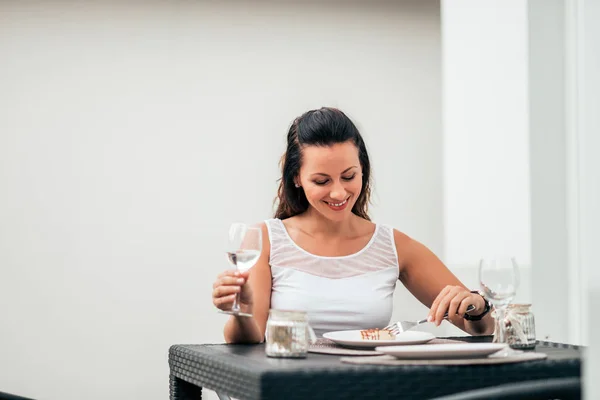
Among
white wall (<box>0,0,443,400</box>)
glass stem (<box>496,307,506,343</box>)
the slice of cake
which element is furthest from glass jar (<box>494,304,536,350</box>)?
white wall (<box>0,0,443,400</box>)

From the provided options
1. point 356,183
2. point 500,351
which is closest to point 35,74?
point 356,183

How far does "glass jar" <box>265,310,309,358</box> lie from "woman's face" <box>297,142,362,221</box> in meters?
0.91

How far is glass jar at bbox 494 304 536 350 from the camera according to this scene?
74.2 inches

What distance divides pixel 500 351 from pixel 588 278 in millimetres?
967

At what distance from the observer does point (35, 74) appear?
4.42 meters

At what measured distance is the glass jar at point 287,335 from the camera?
1627 millimetres

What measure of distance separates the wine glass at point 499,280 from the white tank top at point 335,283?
714mm

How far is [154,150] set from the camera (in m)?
4.52

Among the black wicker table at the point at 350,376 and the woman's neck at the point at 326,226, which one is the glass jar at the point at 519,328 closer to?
the black wicker table at the point at 350,376

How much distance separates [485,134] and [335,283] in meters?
1.49

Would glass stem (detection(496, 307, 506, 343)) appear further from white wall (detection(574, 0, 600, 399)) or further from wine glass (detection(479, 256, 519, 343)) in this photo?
white wall (detection(574, 0, 600, 399))

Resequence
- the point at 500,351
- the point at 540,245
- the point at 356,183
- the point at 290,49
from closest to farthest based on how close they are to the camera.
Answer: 1. the point at 500,351
2. the point at 356,183
3. the point at 540,245
4. the point at 290,49

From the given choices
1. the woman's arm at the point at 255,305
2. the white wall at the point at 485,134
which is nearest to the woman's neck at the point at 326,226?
the woman's arm at the point at 255,305

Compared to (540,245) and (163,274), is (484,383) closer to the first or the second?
(540,245)
